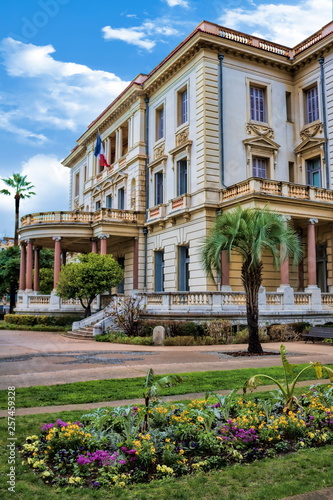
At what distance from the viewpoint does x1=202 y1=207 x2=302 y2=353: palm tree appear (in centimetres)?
1552

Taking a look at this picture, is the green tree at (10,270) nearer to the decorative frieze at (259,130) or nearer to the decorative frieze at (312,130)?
the decorative frieze at (259,130)

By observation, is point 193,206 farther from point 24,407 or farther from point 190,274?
point 24,407

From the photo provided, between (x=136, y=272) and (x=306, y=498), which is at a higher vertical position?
(x=136, y=272)

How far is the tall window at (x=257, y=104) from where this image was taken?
28.2 meters

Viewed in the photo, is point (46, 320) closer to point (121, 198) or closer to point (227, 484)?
point (121, 198)

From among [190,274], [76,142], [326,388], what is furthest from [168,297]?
[76,142]

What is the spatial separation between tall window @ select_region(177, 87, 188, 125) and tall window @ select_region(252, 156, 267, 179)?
507 cm

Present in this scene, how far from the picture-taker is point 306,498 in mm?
4125

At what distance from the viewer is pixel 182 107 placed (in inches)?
1160

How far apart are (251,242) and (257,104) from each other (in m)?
15.7

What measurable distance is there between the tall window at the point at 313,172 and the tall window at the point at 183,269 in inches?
340

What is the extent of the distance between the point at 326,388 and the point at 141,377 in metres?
4.08

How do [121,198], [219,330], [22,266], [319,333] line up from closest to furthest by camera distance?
[319,333] → [219,330] → [22,266] → [121,198]

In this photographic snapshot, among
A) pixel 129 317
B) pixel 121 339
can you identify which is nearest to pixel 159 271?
pixel 129 317
